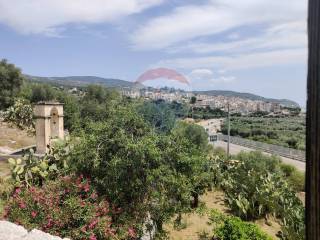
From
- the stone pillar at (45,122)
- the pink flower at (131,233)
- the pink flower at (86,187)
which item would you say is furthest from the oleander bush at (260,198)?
the stone pillar at (45,122)

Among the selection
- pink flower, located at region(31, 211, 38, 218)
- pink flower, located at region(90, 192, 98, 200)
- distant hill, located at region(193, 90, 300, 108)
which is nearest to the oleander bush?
pink flower, located at region(90, 192, 98, 200)

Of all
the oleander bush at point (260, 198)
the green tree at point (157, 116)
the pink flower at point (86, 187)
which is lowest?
the oleander bush at point (260, 198)

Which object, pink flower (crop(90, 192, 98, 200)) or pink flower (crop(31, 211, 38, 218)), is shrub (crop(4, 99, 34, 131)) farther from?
pink flower (crop(31, 211, 38, 218))

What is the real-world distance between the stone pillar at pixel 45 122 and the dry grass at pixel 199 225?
743 centimetres

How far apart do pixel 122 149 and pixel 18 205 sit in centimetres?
215

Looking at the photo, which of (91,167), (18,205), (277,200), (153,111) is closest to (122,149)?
(91,167)

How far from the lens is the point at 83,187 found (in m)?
7.45

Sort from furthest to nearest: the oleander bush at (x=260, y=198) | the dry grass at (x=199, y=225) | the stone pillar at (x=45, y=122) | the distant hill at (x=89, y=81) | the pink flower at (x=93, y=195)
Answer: the distant hill at (x=89, y=81)
the stone pillar at (x=45, y=122)
the oleander bush at (x=260, y=198)
the dry grass at (x=199, y=225)
the pink flower at (x=93, y=195)

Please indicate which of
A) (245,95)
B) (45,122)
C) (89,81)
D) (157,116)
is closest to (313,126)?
(157,116)

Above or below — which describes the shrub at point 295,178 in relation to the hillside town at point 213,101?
below

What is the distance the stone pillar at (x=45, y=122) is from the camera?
1642 centimetres

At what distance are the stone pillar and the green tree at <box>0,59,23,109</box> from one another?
2193cm

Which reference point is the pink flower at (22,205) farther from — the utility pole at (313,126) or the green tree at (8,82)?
the green tree at (8,82)

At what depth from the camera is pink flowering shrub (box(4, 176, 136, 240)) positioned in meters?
6.70
